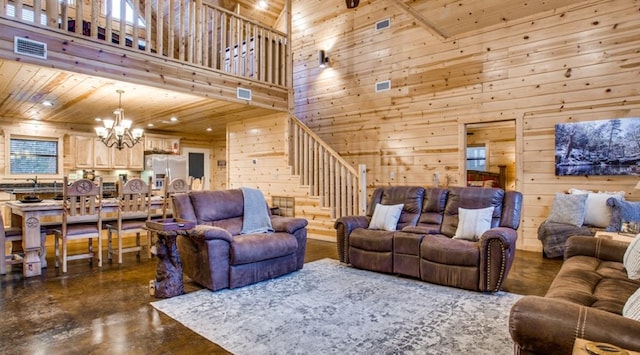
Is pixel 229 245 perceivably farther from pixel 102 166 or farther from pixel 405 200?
pixel 102 166

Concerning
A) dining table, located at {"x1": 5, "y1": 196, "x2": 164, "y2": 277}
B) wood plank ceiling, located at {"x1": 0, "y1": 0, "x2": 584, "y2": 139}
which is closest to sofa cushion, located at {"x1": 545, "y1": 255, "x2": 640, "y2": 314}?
wood plank ceiling, located at {"x1": 0, "y1": 0, "x2": 584, "y2": 139}

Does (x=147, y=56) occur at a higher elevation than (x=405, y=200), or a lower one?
higher

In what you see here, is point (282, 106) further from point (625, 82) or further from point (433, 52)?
point (625, 82)

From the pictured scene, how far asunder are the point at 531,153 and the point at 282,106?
419 cm

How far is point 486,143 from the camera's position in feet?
29.7

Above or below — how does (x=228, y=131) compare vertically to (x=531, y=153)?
above

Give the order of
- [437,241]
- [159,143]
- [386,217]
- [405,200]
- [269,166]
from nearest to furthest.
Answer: [437,241]
[386,217]
[405,200]
[269,166]
[159,143]

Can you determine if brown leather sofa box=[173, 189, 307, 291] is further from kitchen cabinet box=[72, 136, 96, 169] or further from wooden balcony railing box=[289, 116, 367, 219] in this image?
kitchen cabinet box=[72, 136, 96, 169]

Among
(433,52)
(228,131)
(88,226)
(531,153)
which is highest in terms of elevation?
(433,52)

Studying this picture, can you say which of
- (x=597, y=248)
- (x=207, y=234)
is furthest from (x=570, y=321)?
(x=207, y=234)

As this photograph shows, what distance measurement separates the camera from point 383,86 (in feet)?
22.9

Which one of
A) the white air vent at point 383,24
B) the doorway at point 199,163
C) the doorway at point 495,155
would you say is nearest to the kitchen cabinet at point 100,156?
the doorway at point 199,163

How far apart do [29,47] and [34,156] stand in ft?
16.2

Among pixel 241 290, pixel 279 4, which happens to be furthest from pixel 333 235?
pixel 279 4
